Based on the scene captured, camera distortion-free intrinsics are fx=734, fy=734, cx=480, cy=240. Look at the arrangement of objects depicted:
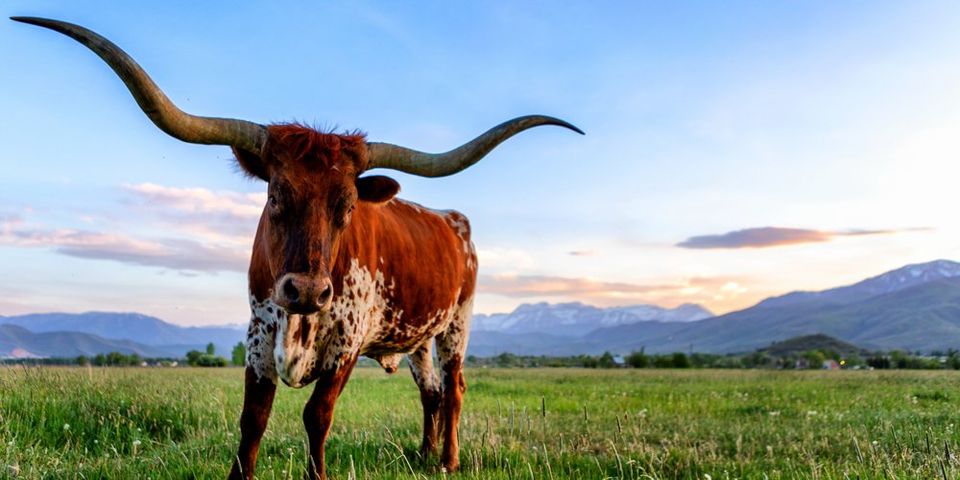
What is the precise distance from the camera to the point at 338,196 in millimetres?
5871

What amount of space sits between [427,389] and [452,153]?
362 centimetres

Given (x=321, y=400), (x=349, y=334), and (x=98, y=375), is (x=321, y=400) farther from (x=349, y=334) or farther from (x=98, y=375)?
(x=98, y=375)

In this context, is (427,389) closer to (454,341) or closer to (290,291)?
(454,341)

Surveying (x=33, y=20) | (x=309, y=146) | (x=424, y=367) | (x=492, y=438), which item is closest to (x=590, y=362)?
(x=424, y=367)

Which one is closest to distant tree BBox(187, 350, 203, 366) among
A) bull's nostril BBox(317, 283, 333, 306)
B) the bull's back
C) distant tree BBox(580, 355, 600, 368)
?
distant tree BBox(580, 355, 600, 368)

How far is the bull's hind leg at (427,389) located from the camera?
873 centimetres

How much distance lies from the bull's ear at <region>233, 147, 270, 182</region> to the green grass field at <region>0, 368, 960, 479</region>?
2435 millimetres

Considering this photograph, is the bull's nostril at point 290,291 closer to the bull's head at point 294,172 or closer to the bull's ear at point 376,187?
the bull's head at point 294,172

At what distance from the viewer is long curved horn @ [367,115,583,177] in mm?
6777

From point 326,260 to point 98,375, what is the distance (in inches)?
357

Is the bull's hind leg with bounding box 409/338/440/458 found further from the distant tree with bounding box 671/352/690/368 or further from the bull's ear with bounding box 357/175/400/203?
the distant tree with bounding box 671/352/690/368

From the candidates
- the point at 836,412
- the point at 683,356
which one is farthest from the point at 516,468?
the point at 683,356

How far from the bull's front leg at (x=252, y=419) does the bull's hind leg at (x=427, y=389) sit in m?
2.77

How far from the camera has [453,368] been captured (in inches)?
368
